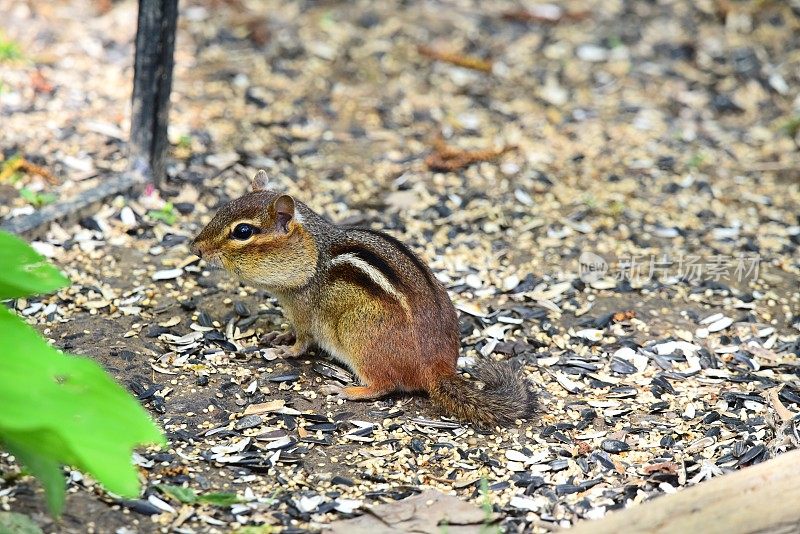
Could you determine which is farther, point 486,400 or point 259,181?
point 259,181

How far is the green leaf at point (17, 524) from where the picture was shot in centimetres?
385

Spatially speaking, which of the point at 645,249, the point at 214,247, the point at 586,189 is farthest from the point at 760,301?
the point at 214,247

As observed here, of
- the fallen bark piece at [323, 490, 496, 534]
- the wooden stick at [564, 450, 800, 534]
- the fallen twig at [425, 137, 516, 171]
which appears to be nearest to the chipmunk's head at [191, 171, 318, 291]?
the fallen bark piece at [323, 490, 496, 534]

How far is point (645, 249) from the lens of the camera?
679cm

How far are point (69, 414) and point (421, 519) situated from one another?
1.57 metres

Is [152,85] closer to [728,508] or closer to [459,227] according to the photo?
[459,227]

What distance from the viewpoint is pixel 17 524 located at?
3883mm

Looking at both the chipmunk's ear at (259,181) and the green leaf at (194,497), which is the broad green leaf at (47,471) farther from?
the chipmunk's ear at (259,181)

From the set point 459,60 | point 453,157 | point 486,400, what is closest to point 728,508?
point 486,400

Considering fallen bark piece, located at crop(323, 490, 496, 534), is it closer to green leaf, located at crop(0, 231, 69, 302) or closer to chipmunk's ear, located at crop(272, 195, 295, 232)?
green leaf, located at crop(0, 231, 69, 302)

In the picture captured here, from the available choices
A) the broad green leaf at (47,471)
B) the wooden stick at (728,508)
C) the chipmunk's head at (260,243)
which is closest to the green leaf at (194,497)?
the broad green leaf at (47,471)

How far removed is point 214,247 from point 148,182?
66.6 inches

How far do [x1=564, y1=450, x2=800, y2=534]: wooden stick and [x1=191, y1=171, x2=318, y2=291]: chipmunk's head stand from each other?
213cm

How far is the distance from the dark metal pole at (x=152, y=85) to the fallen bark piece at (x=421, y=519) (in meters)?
3.24
